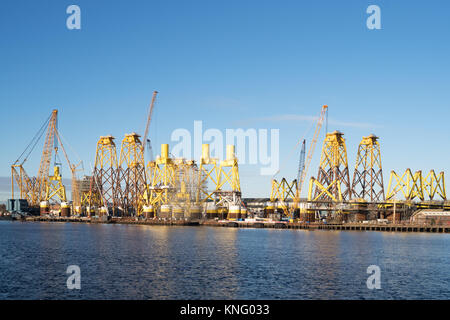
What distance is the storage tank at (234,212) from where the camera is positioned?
170125 millimetres

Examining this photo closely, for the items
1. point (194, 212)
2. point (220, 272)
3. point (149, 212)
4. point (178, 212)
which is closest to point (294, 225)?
point (194, 212)

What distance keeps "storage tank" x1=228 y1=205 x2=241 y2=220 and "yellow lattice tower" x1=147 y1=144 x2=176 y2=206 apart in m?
23.2

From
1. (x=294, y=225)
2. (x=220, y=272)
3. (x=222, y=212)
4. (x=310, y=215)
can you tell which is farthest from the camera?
(x=222, y=212)

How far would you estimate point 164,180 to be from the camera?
18325 cm

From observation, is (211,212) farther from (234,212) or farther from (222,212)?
(234,212)

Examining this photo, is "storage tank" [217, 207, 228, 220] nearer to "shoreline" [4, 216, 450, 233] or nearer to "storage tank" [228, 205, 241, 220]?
"storage tank" [228, 205, 241, 220]

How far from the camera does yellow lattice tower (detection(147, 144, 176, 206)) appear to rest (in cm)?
17775

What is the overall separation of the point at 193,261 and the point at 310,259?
48.5ft

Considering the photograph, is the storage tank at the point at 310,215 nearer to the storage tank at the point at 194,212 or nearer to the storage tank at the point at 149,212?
the storage tank at the point at 194,212

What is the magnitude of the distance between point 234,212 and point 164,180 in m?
30.0

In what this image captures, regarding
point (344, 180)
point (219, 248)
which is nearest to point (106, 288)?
point (219, 248)

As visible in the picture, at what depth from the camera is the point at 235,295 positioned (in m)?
39.6

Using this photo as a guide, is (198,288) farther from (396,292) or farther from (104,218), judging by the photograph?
(104,218)
